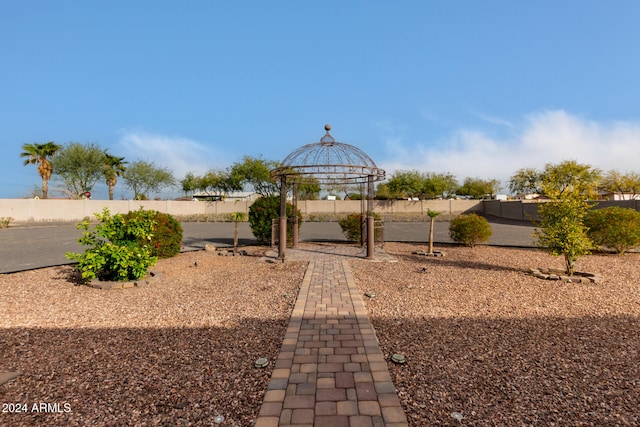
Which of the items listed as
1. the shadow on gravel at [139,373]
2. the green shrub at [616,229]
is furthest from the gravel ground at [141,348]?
the green shrub at [616,229]

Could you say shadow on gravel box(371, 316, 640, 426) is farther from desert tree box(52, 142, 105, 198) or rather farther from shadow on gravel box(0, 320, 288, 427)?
desert tree box(52, 142, 105, 198)

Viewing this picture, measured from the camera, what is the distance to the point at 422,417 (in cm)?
222

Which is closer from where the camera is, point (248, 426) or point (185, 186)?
point (248, 426)

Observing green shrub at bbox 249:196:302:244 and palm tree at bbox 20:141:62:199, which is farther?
palm tree at bbox 20:141:62:199

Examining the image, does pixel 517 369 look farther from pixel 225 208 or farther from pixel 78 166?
pixel 78 166

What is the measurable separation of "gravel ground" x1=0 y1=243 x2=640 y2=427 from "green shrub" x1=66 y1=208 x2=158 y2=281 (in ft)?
1.47

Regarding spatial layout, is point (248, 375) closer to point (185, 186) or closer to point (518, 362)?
point (518, 362)

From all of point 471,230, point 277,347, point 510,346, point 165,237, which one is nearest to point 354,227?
point 471,230

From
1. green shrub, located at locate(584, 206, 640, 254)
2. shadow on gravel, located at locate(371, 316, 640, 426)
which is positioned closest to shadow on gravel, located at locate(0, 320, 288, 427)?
shadow on gravel, located at locate(371, 316, 640, 426)

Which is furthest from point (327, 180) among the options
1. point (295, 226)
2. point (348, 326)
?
point (348, 326)

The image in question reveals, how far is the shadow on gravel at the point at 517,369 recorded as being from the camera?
7.47ft

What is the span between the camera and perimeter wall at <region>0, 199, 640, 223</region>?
26.4 meters

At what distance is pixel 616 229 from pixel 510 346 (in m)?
8.04

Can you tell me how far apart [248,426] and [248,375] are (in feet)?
2.14
